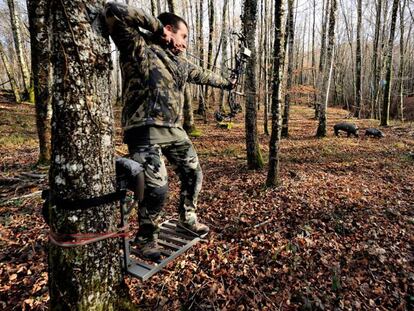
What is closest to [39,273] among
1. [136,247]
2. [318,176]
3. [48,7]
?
[136,247]

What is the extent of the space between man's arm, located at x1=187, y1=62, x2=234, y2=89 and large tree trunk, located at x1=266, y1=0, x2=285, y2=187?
2636 mm

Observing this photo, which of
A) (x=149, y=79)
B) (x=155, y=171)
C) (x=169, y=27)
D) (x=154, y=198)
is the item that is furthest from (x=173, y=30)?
(x=154, y=198)

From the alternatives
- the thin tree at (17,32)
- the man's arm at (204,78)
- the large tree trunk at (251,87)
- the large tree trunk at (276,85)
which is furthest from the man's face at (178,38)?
the thin tree at (17,32)

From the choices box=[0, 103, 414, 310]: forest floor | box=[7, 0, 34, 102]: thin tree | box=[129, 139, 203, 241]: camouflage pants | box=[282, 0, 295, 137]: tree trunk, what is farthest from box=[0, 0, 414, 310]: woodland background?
box=[7, 0, 34, 102]: thin tree

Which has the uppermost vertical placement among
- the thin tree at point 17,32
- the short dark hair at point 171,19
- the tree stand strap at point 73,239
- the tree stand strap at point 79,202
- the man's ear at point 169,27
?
the thin tree at point 17,32

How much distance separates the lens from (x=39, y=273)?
3299 millimetres

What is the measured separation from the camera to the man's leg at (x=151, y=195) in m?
2.53

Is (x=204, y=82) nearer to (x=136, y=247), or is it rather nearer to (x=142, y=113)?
(x=142, y=113)

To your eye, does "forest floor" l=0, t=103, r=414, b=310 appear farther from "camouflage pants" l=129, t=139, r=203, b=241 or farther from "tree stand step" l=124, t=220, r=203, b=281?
"camouflage pants" l=129, t=139, r=203, b=241

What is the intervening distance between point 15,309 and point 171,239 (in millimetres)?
1775

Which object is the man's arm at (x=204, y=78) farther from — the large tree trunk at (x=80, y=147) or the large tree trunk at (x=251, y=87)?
the large tree trunk at (x=251, y=87)

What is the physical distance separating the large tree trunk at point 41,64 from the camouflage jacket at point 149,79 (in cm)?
493

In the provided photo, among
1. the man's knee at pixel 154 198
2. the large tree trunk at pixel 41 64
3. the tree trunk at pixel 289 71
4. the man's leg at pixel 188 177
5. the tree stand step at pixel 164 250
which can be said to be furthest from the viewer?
the tree trunk at pixel 289 71

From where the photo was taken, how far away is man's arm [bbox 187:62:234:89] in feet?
9.95
